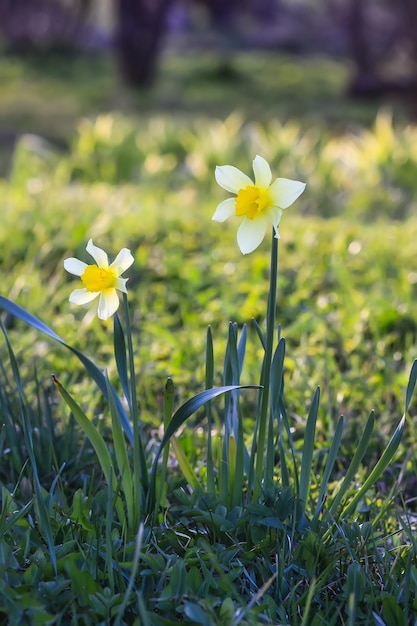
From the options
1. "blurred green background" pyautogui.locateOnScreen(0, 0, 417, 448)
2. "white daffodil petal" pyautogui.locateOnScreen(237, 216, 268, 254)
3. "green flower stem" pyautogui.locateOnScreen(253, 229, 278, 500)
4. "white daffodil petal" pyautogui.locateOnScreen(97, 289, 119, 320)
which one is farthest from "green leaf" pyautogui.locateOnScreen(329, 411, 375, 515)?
"blurred green background" pyautogui.locateOnScreen(0, 0, 417, 448)

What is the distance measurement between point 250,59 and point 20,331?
1308 centimetres

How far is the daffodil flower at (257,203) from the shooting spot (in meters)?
1.20

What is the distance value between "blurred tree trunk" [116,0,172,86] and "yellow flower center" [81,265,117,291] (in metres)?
9.68

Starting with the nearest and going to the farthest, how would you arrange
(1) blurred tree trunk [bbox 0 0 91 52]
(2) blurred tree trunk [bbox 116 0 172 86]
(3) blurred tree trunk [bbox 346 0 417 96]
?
1. (3) blurred tree trunk [bbox 346 0 417 96]
2. (2) blurred tree trunk [bbox 116 0 172 86]
3. (1) blurred tree trunk [bbox 0 0 91 52]

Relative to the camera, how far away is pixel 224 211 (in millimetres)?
1224

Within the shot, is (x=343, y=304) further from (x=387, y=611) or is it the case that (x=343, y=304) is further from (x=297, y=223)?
(x=387, y=611)

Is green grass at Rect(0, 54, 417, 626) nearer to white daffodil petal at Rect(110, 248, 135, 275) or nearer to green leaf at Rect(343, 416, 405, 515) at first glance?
green leaf at Rect(343, 416, 405, 515)

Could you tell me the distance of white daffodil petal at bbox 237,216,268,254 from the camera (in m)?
1.20

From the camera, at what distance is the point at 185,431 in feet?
6.15

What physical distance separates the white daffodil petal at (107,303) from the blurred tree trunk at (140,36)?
9.69 metres

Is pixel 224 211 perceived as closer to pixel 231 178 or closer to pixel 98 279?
pixel 231 178

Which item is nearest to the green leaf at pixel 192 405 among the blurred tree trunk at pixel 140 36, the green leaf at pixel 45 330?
the green leaf at pixel 45 330

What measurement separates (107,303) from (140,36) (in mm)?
10097

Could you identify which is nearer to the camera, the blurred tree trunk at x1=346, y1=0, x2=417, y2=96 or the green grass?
the green grass
